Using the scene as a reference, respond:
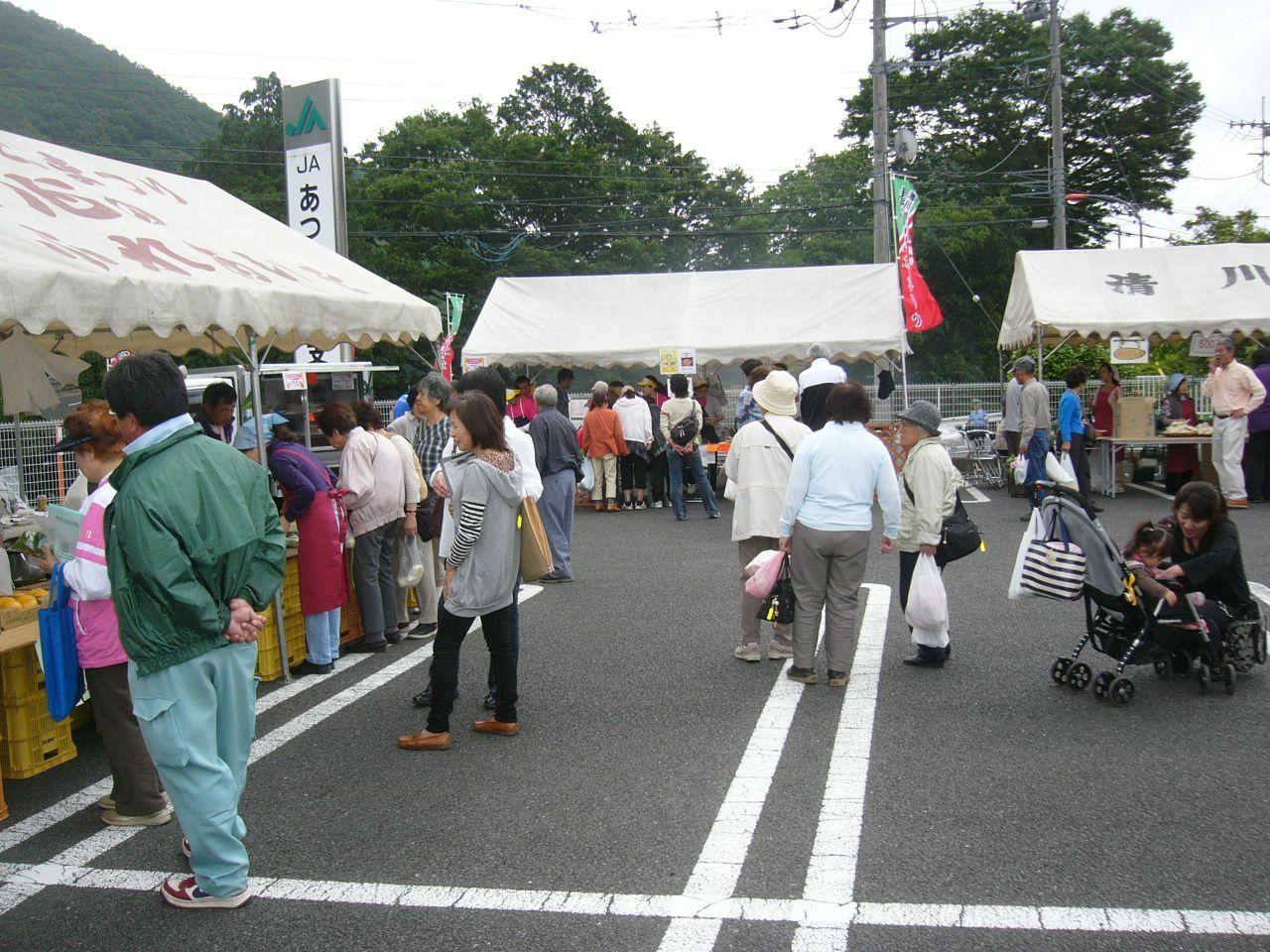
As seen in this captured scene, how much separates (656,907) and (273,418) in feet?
14.9

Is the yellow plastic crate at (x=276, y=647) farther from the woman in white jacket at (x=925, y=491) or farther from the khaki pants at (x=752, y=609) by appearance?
the woman in white jacket at (x=925, y=491)

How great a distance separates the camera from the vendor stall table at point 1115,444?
1398 centimetres

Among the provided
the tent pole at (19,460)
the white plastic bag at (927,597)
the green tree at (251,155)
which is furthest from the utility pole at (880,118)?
the green tree at (251,155)

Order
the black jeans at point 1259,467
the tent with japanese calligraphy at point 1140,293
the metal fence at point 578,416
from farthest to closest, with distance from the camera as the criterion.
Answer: the metal fence at point 578,416 < the tent with japanese calligraphy at point 1140,293 < the black jeans at point 1259,467

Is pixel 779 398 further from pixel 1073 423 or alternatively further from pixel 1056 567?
pixel 1073 423

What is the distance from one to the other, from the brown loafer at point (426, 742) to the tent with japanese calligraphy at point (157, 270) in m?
2.40

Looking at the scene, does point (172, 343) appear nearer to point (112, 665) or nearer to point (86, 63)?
point (112, 665)

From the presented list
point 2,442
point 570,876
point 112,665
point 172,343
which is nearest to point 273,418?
point 172,343

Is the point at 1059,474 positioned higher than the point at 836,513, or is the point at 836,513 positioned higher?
the point at 1059,474

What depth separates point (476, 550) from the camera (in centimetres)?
488

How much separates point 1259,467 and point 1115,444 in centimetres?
179

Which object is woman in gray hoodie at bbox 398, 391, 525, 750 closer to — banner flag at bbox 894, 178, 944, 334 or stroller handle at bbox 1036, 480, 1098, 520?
stroller handle at bbox 1036, 480, 1098, 520

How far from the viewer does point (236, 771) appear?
143 inches

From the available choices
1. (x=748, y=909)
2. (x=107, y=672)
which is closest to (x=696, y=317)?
(x=107, y=672)
